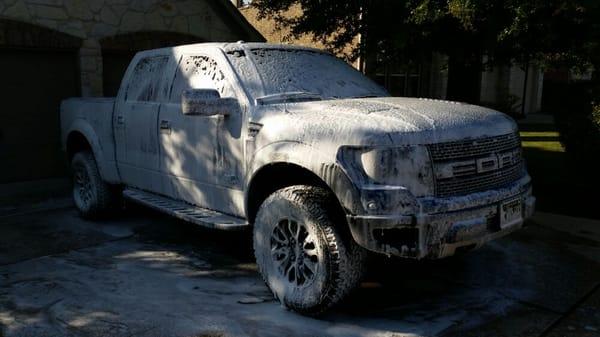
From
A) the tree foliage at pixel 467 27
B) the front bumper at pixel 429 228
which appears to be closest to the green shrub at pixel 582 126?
the tree foliage at pixel 467 27

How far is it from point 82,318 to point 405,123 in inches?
99.7

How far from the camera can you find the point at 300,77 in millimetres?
4648

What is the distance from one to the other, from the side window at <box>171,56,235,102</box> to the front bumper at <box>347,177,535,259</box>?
1705 millimetres

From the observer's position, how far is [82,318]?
378 centimetres

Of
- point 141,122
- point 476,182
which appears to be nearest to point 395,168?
point 476,182

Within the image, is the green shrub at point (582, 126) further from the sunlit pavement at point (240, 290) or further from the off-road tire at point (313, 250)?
the off-road tire at point (313, 250)

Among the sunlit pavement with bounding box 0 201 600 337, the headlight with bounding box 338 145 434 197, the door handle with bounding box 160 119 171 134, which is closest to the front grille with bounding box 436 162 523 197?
the headlight with bounding box 338 145 434 197

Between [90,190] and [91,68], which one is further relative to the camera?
[91,68]

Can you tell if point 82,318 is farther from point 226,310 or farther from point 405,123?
point 405,123

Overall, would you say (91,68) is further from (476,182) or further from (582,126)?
(582,126)

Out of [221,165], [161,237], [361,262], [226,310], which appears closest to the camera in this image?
[361,262]

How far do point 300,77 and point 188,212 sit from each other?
148 cm

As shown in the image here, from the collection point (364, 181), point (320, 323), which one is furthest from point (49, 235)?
point (364, 181)

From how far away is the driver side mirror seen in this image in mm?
4035
